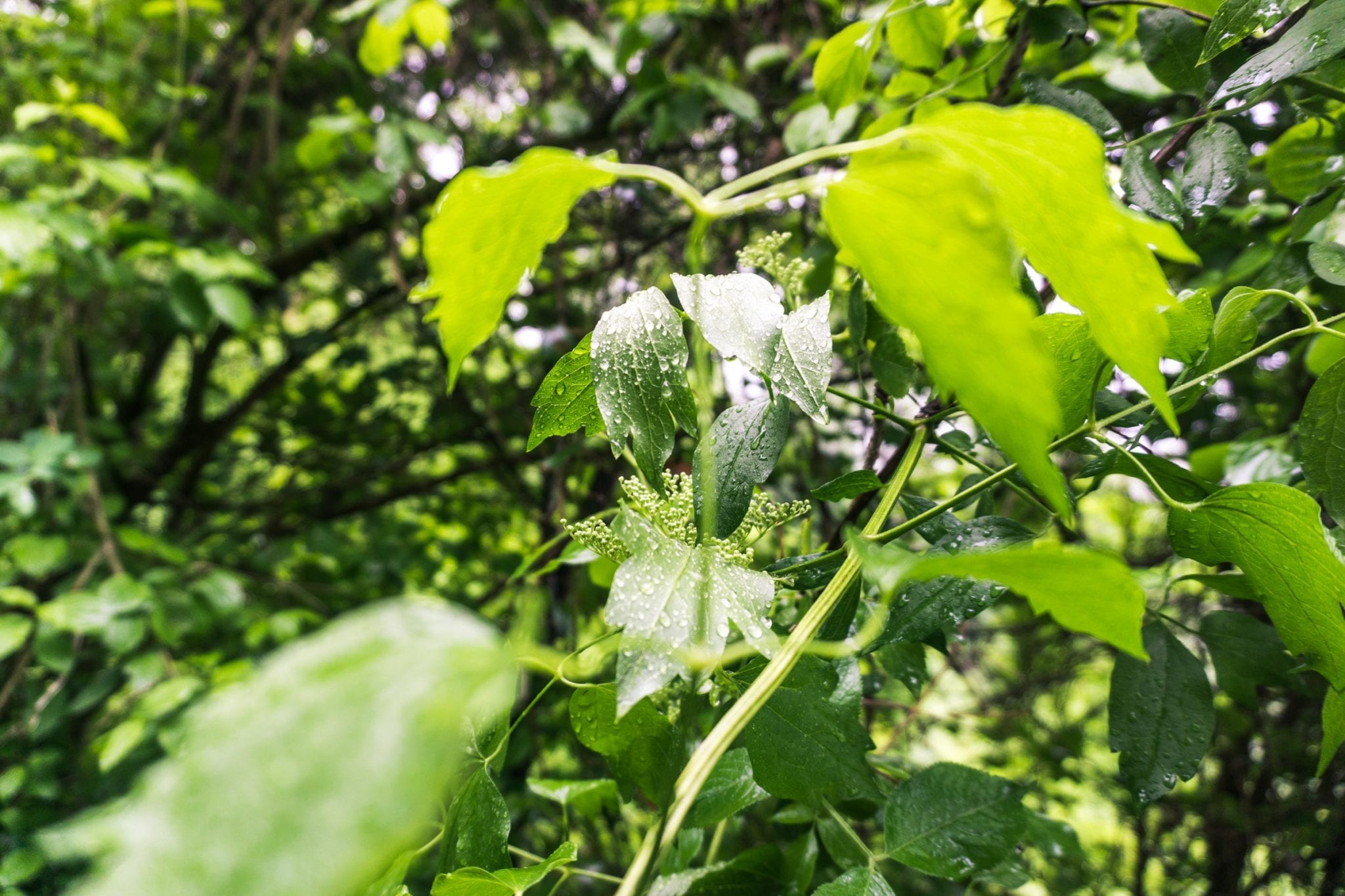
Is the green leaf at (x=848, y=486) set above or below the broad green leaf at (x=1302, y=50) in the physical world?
below

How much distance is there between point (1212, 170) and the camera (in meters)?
0.47

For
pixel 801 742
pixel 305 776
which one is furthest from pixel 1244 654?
pixel 305 776

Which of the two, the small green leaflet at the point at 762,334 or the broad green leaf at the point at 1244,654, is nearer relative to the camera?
the small green leaflet at the point at 762,334

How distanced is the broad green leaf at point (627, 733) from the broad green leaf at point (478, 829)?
52 mm

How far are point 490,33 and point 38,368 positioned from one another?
1.21 meters

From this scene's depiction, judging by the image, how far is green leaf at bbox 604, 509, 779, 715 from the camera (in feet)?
0.79

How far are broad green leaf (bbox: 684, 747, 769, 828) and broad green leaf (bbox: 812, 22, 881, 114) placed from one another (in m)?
0.45

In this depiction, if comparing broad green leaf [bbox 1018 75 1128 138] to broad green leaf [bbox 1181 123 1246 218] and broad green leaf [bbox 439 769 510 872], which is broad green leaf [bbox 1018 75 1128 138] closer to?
broad green leaf [bbox 1181 123 1246 218]

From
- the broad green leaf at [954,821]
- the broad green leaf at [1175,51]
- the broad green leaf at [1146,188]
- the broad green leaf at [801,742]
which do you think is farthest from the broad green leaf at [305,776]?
the broad green leaf at [1175,51]

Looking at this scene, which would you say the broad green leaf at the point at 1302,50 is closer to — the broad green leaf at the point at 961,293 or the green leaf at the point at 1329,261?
A: the green leaf at the point at 1329,261

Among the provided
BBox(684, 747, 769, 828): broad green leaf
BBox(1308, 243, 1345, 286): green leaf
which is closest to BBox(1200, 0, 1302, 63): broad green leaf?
BBox(1308, 243, 1345, 286): green leaf

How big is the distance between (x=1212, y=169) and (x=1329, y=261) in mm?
86

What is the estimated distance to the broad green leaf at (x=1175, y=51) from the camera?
499 millimetres

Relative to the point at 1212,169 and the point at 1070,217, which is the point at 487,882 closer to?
the point at 1070,217
